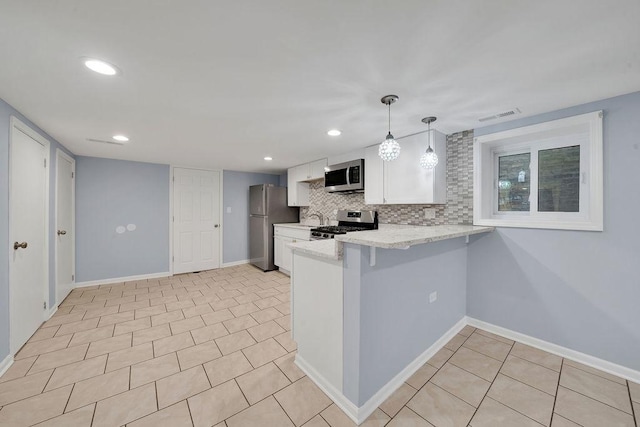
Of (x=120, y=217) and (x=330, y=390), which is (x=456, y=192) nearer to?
(x=330, y=390)

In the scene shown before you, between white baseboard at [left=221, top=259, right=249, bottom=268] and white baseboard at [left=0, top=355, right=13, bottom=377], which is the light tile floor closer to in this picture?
white baseboard at [left=0, top=355, right=13, bottom=377]

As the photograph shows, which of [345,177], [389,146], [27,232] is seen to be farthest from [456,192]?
[27,232]

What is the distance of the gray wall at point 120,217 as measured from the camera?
382 centimetres

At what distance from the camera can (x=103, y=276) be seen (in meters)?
3.96

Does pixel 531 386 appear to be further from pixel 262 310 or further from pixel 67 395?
pixel 67 395

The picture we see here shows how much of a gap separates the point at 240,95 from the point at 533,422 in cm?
282

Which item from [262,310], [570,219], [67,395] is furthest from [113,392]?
[570,219]

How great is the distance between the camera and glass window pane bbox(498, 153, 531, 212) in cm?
243

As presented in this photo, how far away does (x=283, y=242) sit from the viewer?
4605 millimetres

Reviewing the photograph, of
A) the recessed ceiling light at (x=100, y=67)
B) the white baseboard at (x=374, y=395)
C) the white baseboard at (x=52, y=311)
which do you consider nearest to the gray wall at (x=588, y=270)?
the white baseboard at (x=374, y=395)

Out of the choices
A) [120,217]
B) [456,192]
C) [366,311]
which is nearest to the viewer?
[366,311]

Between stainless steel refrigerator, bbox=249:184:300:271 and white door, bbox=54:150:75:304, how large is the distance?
2761 millimetres

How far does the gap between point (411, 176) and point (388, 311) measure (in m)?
1.66

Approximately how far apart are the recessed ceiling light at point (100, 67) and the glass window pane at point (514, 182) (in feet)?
11.1
